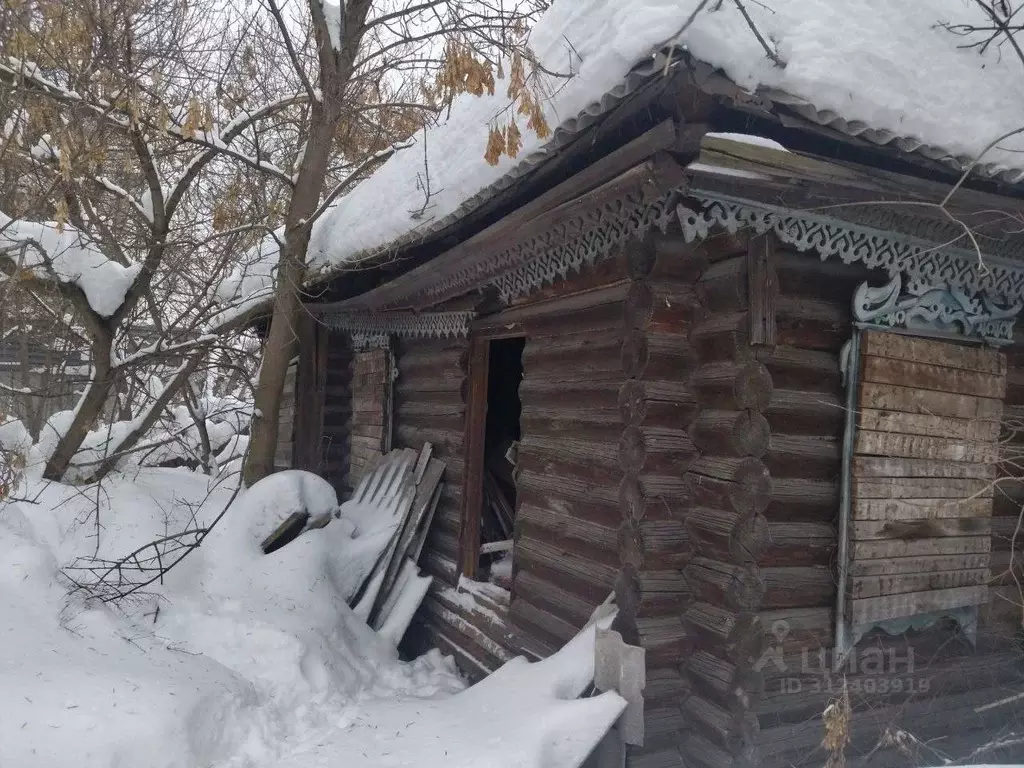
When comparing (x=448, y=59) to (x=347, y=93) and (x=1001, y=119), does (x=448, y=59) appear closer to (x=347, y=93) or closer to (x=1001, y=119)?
(x=1001, y=119)

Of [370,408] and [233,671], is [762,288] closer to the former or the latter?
[233,671]

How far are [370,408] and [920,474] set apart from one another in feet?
16.4

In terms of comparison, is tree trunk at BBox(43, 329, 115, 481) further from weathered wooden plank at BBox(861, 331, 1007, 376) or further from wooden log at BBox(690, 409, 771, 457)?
weathered wooden plank at BBox(861, 331, 1007, 376)

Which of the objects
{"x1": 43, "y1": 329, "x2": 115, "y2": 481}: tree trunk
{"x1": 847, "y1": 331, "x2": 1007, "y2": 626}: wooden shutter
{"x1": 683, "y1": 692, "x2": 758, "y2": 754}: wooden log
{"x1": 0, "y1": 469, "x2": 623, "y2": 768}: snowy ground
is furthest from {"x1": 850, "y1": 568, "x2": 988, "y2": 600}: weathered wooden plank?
{"x1": 43, "y1": 329, "x2": 115, "y2": 481}: tree trunk

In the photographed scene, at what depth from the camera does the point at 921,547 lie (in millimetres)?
3570

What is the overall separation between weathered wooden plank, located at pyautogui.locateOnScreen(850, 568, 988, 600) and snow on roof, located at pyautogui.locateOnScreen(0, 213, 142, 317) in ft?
18.5

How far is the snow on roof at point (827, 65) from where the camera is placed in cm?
250

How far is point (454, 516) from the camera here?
18.4 ft

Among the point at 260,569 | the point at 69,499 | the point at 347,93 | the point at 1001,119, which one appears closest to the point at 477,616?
the point at 260,569

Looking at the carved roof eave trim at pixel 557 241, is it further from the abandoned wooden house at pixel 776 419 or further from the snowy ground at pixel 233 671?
the snowy ground at pixel 233 671

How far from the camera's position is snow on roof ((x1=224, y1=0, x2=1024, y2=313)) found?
8.19 ft

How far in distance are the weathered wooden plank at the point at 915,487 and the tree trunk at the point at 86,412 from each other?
5.81 m

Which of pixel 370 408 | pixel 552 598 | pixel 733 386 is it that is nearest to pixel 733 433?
pixel 733 386

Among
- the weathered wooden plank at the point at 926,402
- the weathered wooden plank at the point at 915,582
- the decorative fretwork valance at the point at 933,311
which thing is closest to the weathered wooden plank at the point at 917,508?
the weathered wooden plank at the point at 915,582
